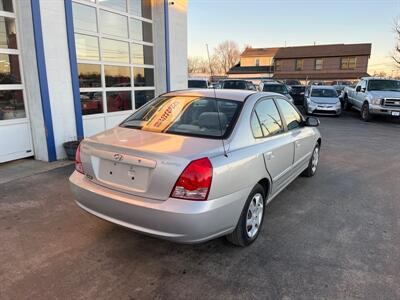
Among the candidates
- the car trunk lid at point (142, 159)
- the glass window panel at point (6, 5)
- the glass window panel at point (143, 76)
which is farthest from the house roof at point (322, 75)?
the car trunk lid at point (142, 159)

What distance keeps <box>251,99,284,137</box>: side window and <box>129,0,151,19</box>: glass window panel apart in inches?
228

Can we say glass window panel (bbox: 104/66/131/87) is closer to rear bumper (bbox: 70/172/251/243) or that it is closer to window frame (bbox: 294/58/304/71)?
rear bumper (bbox: 70/172/251/243)

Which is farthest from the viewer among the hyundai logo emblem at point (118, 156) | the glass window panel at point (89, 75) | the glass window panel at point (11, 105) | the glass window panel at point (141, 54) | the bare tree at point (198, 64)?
the bare tree at point (198, 64)

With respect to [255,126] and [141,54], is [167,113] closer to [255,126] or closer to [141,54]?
[255,126]

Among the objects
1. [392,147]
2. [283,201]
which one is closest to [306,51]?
[392,147]

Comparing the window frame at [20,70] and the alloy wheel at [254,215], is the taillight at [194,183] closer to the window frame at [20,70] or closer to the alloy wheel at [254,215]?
the alloy wheel at [254,215]

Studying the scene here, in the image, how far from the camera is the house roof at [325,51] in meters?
42.2

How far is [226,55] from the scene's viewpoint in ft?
274

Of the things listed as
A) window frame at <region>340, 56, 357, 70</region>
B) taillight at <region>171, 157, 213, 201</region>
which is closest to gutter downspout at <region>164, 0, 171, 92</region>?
taillight at <region>171, 157, 213, 201</region>

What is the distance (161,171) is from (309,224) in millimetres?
2200

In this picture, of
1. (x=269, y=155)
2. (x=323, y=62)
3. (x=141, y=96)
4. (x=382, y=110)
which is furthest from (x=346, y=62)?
(x=269, y=155)

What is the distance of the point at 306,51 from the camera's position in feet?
148

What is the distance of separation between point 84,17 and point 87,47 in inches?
24.2

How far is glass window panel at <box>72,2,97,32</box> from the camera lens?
6.44m
